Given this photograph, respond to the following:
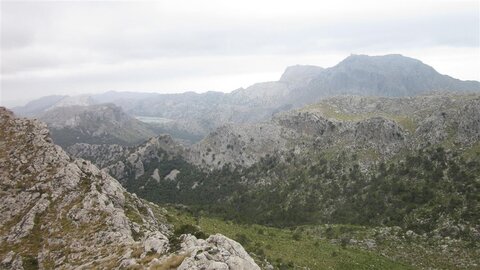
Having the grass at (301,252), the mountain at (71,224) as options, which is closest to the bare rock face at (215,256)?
the mountain at (71,224)

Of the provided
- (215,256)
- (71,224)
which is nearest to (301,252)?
(71,224)

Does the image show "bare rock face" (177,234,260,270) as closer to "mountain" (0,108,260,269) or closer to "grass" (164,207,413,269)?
"mountain" (0,108,260,269)

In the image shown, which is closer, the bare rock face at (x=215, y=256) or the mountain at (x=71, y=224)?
the bare rock face at (x=215, y=256)

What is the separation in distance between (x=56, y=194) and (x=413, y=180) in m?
159

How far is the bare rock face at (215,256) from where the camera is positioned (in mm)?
46375

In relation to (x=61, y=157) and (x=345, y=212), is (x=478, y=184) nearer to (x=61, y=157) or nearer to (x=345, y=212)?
(x=345, y=212)

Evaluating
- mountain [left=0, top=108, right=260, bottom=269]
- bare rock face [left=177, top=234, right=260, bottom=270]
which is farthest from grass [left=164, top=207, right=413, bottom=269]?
bare rock face [left=177, top=234, right=260, bottom=270]

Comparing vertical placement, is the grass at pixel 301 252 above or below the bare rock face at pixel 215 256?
below

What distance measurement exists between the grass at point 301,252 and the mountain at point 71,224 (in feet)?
71.5

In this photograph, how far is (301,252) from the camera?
11281 centimetres

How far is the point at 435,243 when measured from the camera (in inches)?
4943

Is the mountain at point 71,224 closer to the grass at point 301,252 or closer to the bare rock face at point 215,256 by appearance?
the bare rock face at point 215,256

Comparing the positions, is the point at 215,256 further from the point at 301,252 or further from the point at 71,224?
the point at 301,252

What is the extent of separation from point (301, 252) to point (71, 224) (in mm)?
62927
